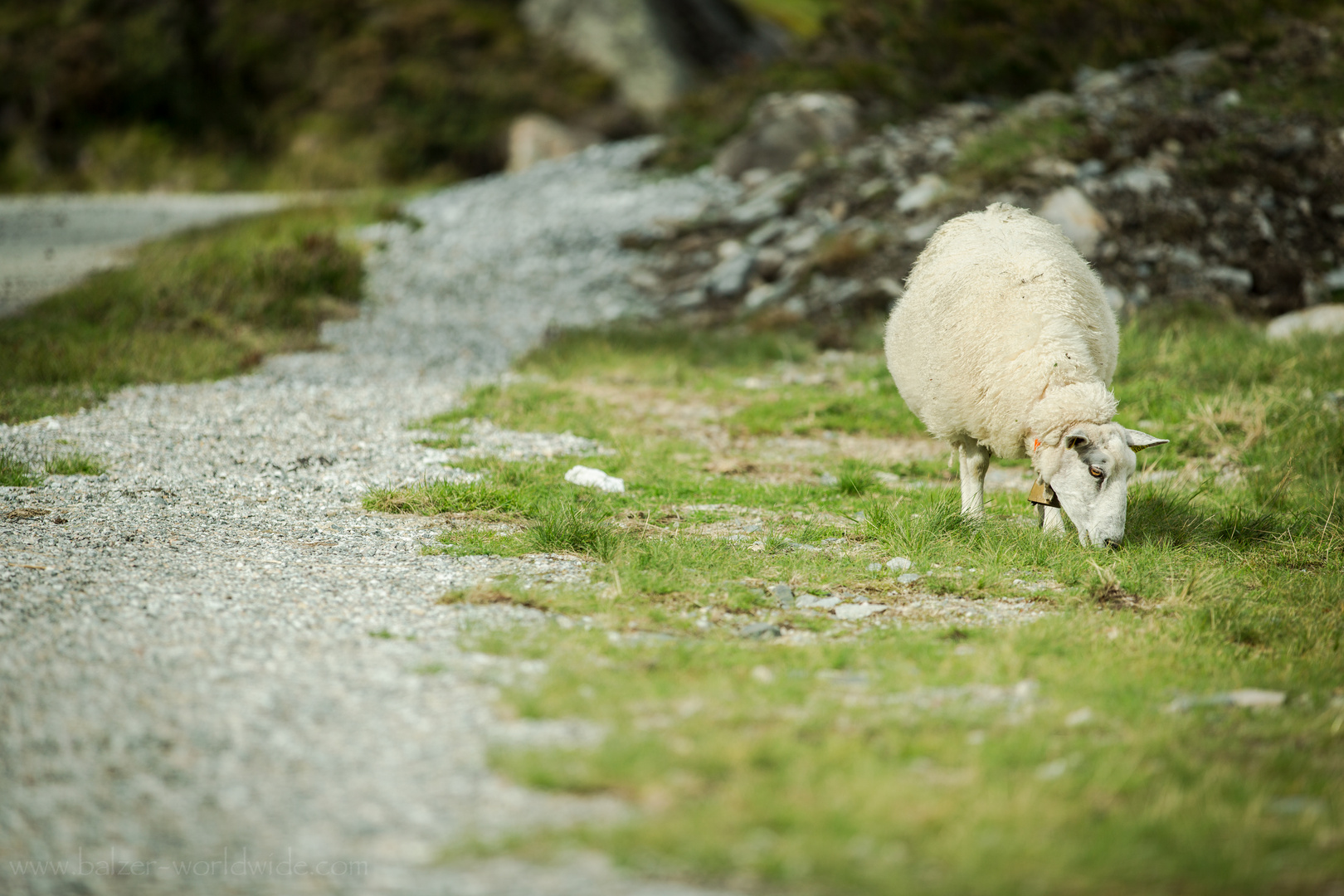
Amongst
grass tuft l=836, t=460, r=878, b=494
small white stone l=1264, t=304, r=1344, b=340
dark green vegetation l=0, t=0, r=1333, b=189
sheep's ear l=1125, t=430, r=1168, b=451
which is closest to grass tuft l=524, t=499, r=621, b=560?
grass tuft l=836, t=460, r=878, b=494

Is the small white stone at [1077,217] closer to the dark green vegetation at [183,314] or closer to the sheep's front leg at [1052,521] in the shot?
the sheep's front leg at [1052,521]

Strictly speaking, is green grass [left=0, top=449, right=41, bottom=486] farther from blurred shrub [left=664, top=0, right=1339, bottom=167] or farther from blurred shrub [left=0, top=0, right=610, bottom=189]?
blurred shrub [left=0, top=0, right=610, bottom=189]

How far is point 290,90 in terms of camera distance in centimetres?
2736

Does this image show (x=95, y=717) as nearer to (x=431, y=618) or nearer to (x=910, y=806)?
(x=431, y=618)

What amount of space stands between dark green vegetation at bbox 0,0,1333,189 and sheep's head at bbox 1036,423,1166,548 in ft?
52.4

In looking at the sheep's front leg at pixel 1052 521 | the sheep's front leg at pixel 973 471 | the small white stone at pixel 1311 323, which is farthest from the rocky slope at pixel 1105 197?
the sheep's front leg at pixel 1052 521

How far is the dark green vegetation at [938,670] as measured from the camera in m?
3.22

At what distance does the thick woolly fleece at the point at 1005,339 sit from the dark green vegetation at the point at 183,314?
265 inches

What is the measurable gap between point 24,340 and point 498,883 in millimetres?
Result: 9598

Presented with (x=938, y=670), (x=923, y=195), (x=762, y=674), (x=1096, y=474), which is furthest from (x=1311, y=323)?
(x=762, y=674)

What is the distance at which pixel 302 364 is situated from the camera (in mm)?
11305

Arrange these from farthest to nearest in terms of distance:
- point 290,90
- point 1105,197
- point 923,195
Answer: point 290,90
point 923,195
point 1105,197

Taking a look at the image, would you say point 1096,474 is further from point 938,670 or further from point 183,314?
point 183,314

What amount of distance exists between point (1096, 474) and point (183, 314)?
32.5 ft
